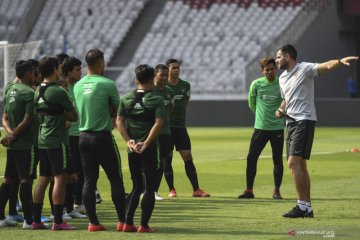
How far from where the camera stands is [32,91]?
13.3 metres

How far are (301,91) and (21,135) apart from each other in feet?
12.1

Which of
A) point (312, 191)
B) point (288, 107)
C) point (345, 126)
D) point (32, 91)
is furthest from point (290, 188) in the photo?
point (345, 126)

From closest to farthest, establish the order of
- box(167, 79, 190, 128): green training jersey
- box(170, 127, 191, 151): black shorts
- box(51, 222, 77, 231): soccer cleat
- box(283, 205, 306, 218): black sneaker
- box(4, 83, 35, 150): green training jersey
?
box(51, 222, 77, 231): soccer cleat < box(4, 83, 35, 150): green training jersey < box(283, 205, 306, 218): black sneaker < box(167, 79, 190, 128): green training jersey < box(170, 127, 191, 151): black shorts

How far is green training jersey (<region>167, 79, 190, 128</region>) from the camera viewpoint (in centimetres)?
1739

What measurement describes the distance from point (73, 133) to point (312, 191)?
4.50 meters

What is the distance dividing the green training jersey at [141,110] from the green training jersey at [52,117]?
707 mm

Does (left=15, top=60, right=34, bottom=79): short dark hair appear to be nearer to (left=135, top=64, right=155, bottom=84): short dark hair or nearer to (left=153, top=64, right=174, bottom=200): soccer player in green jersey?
(left=135, top=64, right=155, bottom=84): short dark hair

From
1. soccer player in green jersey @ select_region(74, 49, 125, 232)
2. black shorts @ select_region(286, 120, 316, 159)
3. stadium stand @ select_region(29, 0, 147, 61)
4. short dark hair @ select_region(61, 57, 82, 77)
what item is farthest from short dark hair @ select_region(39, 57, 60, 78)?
stadium stand @ select_region(29, 0, 147, 61)

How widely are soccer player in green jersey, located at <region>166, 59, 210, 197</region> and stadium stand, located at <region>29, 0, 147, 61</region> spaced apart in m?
31.4

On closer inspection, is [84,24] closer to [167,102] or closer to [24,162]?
[167,102]

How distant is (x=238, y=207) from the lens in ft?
50.2

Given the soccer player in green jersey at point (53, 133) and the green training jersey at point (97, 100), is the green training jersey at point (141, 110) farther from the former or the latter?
the soccer player in green jersey at point (53, 133)

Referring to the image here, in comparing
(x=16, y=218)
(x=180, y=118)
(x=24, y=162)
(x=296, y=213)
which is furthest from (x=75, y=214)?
(x=180, y=118)

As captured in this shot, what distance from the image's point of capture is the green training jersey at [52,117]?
499 inches
